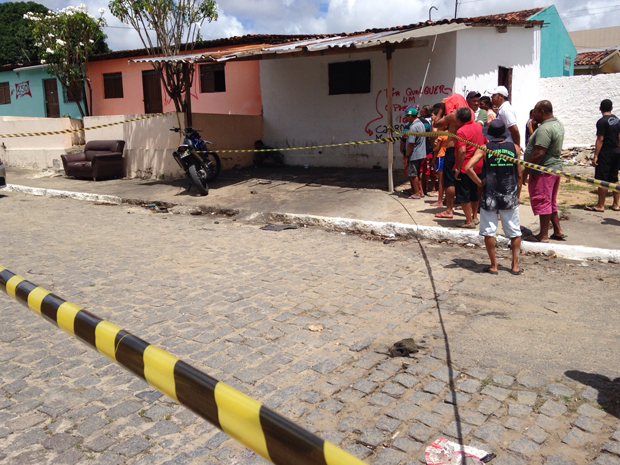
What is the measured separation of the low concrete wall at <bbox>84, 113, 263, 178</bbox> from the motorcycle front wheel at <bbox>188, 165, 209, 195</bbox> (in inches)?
82.8

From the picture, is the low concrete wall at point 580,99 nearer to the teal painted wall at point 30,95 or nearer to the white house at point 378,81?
the white house at point 378,81

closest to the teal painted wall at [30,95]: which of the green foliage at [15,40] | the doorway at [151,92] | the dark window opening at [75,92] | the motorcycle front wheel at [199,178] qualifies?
the dark window opening at [75,92]

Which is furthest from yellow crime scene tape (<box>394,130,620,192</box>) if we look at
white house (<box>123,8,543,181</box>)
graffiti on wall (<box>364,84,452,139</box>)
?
graffiti on wall (<box>364,84,452,139</box>)

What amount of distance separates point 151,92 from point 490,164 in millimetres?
15740

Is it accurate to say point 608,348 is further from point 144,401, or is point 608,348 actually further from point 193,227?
point 193,227

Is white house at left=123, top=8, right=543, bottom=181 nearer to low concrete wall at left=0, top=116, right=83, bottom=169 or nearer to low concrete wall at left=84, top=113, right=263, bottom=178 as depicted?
low concrete wall at left=84, top=113, right=263, bottom=178

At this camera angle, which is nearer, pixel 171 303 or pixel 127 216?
pixel 171 303

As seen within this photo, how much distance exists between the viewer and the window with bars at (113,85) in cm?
1959

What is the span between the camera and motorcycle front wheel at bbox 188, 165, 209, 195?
10.8m

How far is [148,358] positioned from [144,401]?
169 cm

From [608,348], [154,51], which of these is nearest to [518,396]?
[608,348]

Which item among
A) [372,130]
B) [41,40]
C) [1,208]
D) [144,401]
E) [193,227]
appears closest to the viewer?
[144,401]

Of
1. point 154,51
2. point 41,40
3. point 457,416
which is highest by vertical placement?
point 41,40

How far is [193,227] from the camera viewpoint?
28.6 feet
